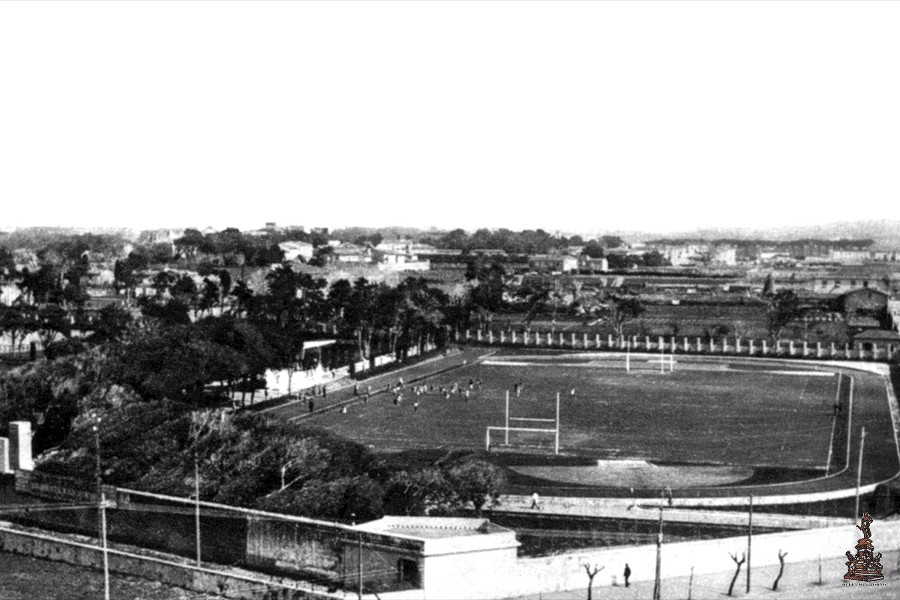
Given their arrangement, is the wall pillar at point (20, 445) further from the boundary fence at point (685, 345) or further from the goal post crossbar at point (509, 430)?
the boundary fence at point (685, 345)

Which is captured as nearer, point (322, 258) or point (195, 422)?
point (195, 422)

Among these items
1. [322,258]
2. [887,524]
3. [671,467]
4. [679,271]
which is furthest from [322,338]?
[679,271]

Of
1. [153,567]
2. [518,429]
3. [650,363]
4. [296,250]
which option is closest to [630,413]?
[518,429]

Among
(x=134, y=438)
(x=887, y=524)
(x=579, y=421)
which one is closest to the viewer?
(x=887, y=524)

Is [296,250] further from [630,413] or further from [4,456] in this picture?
[4,456]

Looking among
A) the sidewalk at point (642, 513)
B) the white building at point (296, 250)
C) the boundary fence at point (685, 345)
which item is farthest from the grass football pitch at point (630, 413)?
the white building at point (296, 250)

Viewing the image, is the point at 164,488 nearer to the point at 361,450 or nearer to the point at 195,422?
the point at 195,422

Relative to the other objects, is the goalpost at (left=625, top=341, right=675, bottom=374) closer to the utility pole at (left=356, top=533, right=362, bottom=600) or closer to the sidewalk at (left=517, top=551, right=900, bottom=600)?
the sidewalk at (left=517, top=551, right=900, bottom=600)
